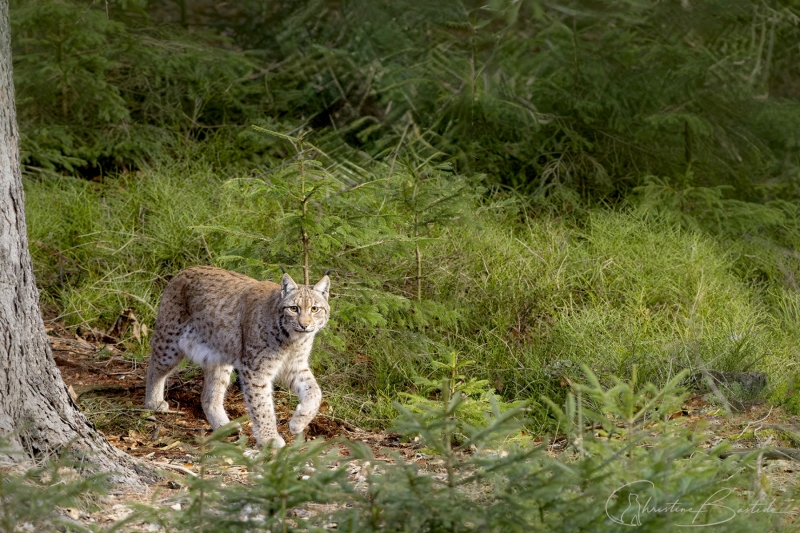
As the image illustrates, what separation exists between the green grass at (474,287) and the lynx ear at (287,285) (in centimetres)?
47

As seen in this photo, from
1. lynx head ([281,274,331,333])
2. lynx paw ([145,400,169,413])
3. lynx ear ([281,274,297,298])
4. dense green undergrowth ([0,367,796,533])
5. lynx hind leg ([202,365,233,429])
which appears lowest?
lynx paw ([145,400,169,413])

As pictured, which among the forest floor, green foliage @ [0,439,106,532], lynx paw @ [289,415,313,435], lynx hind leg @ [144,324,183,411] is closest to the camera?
green foliage @ [0,439,106,532]

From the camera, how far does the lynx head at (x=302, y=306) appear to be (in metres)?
5.54

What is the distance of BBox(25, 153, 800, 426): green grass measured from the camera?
243 inches

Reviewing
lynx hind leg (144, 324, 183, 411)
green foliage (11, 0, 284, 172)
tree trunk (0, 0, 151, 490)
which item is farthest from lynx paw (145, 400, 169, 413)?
green foliage (11, 0, 284, 172)

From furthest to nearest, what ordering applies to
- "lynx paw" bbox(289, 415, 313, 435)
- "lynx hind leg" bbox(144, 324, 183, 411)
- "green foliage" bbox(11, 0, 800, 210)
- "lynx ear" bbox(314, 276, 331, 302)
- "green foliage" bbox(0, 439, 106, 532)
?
"green foliage" bbox(11, 0, 800, 210) → "lynx hind leg" bbox(144, 324, 183, 411) → "lynx ear" bbox(314, 276, 331, 302) → "lynx paw" bbox(289, 415, 313, 435) → "green foliage" bbox(0, 439, 106, 532)

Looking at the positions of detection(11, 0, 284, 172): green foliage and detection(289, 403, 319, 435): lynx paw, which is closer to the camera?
detection(289, 403, 319, 435): lynx paw

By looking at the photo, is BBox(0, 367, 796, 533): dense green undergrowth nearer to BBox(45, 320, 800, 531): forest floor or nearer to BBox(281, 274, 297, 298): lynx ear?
BBox(45, 320, 800, 531): forest floor

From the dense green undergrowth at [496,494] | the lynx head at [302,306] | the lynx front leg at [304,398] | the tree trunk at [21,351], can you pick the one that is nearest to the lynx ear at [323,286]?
the lynx head at [302,306]

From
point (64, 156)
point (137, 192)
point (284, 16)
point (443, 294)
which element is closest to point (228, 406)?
point (443, 294)

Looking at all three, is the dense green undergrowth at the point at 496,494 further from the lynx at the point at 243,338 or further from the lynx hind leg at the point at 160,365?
the lynx hind leg at the point at 160,365

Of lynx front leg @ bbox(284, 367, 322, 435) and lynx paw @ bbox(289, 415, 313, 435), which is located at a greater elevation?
lynx front leg @ bbox(284, 367, 322, 435)

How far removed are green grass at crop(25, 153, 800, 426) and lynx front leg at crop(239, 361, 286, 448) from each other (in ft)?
1.73

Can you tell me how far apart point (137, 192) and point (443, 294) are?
10.0 ft
